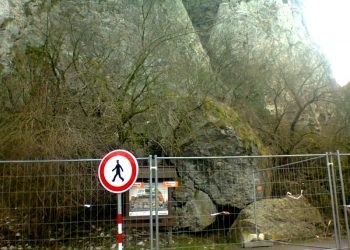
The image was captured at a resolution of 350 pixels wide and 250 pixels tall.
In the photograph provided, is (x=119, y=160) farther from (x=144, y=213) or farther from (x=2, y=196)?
(x=2, y=196)

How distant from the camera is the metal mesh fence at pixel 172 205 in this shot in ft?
27.3

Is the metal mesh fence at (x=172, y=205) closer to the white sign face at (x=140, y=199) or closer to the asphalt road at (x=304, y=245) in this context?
the white sign face at (x=140, y=199)

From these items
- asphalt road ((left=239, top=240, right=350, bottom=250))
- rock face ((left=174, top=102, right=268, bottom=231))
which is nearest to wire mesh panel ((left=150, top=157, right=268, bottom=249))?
rock face ((left=174, top=102, right=268, bottom=231))

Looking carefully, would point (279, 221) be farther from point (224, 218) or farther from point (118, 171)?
point (118, 171)

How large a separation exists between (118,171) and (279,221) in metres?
5.51

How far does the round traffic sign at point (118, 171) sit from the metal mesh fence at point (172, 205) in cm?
116

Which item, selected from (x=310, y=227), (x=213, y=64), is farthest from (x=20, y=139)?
(x=213, y=64)

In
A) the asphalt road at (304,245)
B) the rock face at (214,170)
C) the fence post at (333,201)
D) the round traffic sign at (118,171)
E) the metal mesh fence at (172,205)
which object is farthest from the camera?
the rock face at (214,170)

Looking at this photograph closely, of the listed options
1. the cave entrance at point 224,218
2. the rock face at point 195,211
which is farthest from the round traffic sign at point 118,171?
the cave entrance at point 224,218

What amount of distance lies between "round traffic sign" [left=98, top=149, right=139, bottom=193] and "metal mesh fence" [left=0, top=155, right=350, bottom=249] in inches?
45.6

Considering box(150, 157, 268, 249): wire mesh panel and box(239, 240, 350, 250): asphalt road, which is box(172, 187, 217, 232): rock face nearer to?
box(150, 157, 268, 249): wire mesh panel

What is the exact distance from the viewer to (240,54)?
52.8ft

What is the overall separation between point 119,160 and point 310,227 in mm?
6090

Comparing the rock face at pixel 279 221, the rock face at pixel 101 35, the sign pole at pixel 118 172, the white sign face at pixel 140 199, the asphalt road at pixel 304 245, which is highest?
the rock face at pixel 101 35
